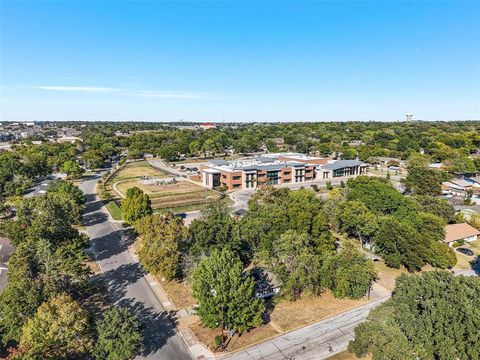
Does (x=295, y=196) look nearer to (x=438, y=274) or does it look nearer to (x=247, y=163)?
(x=438, y=274)

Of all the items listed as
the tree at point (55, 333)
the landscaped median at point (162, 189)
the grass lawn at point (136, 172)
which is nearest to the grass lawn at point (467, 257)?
the tree at point (55, 333)

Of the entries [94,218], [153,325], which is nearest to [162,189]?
[94,218]

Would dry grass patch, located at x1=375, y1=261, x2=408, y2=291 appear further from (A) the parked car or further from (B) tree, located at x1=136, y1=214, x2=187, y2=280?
(B) tree, located at x1=136, y1=214, x2=187, y2=280

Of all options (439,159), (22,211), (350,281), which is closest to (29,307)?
(22,211)

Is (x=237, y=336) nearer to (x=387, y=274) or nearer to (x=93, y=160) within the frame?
(x=387, y=274)

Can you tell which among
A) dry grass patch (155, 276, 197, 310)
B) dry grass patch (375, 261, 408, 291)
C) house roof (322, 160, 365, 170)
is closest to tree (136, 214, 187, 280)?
dry grass patch (155, 276, 197, 310)

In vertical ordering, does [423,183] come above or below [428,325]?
above

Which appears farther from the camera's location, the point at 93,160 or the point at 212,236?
the point at 93,160
